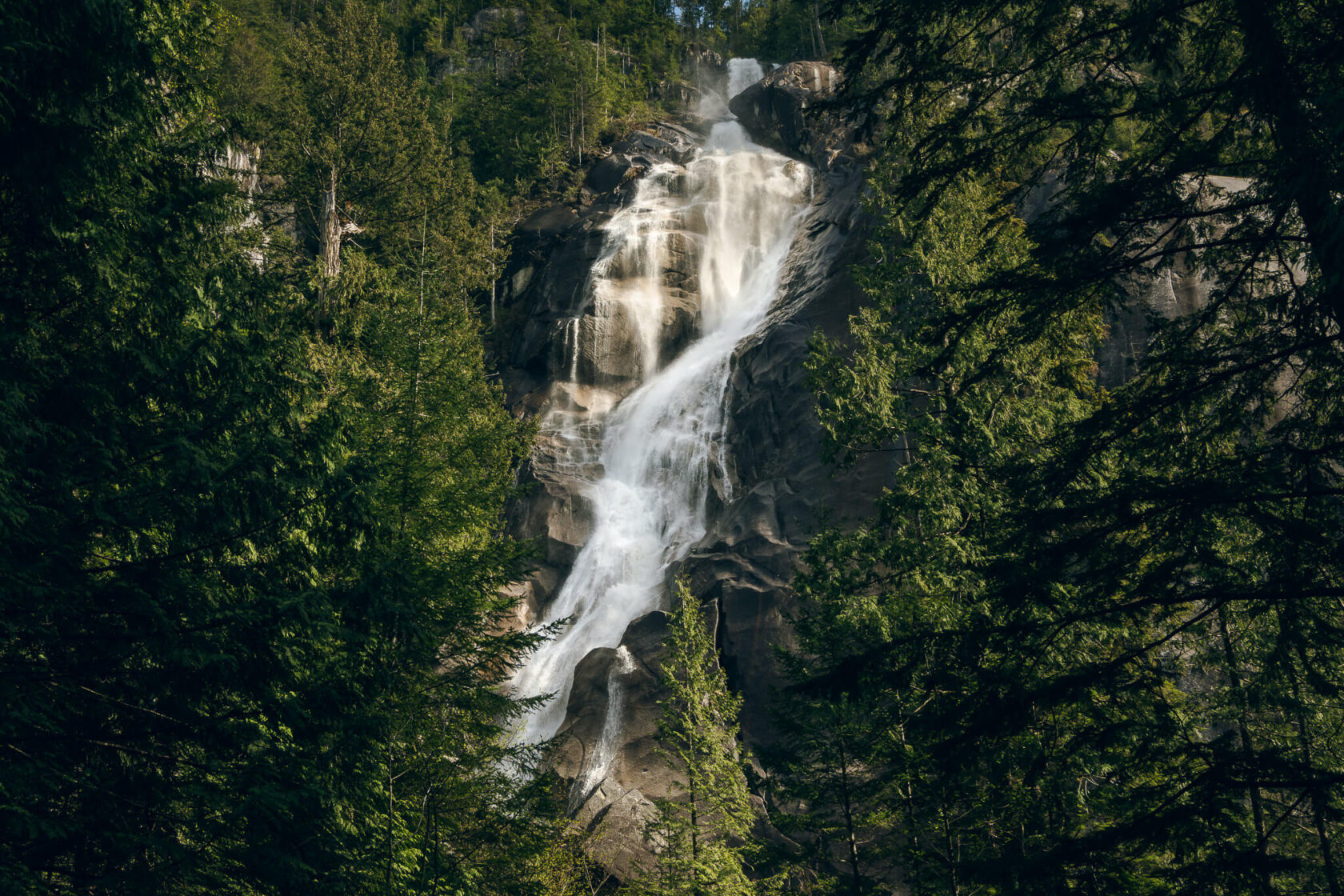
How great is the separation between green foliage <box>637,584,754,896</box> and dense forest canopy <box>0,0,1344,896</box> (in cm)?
32

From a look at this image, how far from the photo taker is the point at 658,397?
3334 cm

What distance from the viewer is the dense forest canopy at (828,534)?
4.90 m

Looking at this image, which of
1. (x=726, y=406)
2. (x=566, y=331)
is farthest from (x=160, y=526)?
(x=566, y=331)

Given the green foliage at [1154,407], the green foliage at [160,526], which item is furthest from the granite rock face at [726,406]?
the green foliage at [160,526]

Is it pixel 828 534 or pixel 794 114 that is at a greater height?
pixel 794 114

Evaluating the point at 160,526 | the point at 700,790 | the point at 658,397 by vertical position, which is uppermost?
the point at 658,397

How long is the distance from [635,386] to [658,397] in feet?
9.49

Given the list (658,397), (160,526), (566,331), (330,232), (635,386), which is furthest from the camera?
(566,331)

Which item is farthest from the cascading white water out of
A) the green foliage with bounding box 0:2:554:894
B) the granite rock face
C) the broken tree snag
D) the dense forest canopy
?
the green foliage with bounding box 0:2:554:894

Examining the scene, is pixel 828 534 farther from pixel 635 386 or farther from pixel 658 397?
pixel 635 386

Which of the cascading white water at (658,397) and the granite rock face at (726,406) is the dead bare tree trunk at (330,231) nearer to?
the granite rock face at (726,406)

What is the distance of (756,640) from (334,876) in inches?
588

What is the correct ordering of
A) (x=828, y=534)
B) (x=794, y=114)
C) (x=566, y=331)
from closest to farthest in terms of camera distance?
(x=828, y=534)
(x=566, y=331)
(x=794, y=114)

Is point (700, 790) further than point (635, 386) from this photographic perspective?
No
